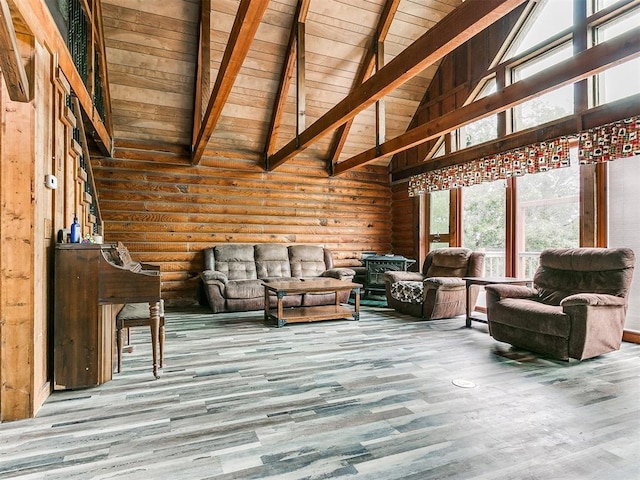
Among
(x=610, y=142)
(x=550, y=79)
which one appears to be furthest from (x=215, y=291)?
(x=610, y=142)

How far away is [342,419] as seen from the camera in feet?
7.04

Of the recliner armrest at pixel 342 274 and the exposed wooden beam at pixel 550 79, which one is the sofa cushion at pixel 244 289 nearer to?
the recliner armrest at pixel 342 274

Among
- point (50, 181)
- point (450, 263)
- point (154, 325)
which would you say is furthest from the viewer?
point (450, 263)

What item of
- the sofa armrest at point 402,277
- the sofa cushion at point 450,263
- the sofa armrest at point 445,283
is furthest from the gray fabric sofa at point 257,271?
the sofa armrest at point 445,283

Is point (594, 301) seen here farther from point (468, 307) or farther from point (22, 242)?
Answer: point (22, 242)

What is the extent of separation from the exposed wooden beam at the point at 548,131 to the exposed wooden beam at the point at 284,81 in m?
2.81

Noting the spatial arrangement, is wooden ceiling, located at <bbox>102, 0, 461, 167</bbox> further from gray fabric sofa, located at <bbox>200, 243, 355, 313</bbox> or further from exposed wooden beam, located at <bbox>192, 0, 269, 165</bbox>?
gray fabric sofa, located at <bbox>200, 243, 355, 313</bbox>

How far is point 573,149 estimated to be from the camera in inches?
170

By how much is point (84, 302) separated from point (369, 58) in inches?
207

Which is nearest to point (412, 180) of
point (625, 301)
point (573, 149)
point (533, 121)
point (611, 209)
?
point (533, 121)

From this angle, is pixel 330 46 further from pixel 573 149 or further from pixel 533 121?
pixel 573 149

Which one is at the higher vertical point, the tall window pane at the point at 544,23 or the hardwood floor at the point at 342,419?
the tall window pane at the point at 544,23

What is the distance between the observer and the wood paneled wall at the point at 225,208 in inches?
226

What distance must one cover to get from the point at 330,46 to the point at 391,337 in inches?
176
